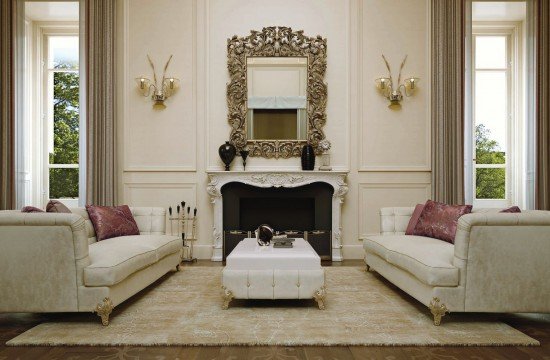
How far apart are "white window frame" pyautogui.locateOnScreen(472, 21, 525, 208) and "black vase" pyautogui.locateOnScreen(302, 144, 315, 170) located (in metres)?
2.93

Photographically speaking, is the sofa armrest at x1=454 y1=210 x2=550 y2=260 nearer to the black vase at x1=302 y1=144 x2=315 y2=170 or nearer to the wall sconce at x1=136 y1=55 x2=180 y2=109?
the black vase at x1=302 y1=144 x2=315 y2=170

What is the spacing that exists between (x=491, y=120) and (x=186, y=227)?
4813 millimetres

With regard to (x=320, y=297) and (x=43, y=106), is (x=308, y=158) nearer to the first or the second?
(x=320, y=297)

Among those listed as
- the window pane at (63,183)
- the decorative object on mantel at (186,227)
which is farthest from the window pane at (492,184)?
the window pane at (63,183)

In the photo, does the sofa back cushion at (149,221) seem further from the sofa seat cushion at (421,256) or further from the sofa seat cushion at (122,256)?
the sofa seat cushion at (421,256)

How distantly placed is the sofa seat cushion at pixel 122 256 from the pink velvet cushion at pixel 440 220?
89.7 inches

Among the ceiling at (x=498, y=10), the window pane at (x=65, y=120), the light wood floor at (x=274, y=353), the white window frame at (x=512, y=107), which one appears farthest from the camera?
the window pane at (x=65, y=120)

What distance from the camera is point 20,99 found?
5.46m

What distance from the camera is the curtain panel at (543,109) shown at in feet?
17.1

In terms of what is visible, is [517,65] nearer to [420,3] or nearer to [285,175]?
[420,3]

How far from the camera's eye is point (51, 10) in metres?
6.30

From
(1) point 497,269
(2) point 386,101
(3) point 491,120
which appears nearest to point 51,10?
(2) point 386,101

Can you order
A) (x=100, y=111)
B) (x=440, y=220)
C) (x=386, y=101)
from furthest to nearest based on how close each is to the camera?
(x=386, y=101) < (x=100, y=111) < (x=440, y=220)

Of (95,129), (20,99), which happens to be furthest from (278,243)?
(20,99)
